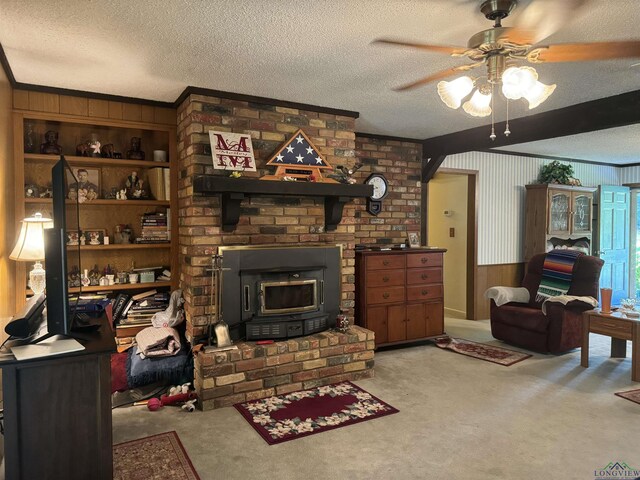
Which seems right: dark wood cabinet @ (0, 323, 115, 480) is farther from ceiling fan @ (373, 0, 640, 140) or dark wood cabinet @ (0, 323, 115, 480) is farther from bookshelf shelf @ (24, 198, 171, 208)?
bookshelf shelf @ (24, 198, 171, 208)

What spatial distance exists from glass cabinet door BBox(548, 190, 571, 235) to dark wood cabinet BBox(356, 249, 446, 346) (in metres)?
2.37

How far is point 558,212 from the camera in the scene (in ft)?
20.2

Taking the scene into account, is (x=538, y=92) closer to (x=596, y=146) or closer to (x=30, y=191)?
(x=30, y=191)

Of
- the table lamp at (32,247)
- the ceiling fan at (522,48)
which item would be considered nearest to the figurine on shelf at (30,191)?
the table lamp at (32,247)

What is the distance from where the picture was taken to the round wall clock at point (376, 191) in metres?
4.89

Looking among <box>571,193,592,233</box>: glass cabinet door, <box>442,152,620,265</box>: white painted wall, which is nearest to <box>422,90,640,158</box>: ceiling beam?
<box>442,152,620,265</box>: white painted wall

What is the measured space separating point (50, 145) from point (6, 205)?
73cm

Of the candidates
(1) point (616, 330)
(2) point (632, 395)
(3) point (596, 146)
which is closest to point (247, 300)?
(2) point (632, 395)

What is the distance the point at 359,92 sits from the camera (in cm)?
342

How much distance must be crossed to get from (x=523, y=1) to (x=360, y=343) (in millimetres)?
2637

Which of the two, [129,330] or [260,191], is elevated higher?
[260,191]

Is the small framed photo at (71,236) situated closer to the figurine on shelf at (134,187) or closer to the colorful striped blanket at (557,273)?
the figurine on shelf at (134,187)

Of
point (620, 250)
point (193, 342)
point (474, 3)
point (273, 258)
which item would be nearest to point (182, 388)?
point (193, 342)

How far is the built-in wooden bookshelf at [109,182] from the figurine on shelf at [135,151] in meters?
0.06
